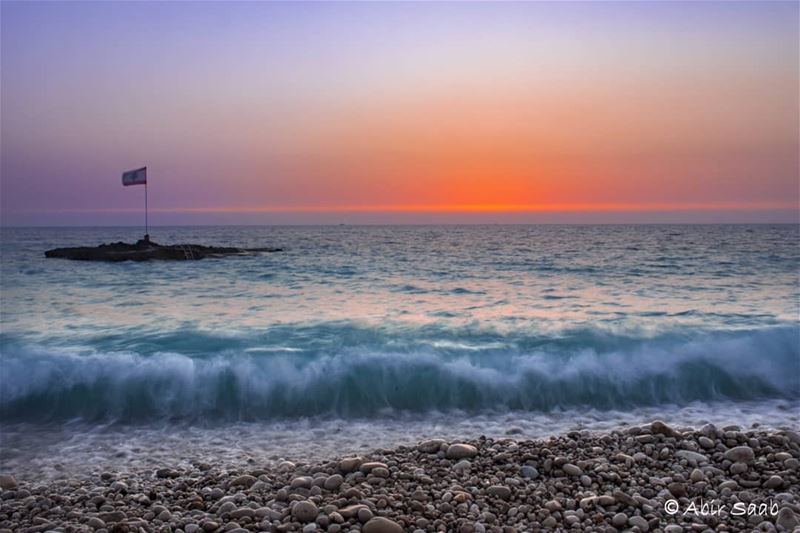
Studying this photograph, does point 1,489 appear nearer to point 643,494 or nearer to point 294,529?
point 294,529

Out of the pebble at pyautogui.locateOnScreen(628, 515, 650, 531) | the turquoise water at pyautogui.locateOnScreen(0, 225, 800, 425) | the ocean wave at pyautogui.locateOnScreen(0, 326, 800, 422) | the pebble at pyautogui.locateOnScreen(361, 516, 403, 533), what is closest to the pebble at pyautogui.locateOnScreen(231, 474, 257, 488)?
the pebble at pyautogui.locateOnScreen(361, 516, 403, 533)

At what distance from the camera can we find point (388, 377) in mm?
8359

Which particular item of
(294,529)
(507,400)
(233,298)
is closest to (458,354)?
(507,400)

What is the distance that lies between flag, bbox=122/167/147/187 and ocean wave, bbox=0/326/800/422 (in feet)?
71.9

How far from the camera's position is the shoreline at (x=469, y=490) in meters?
3.70

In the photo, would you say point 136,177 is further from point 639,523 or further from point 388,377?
point 639,523

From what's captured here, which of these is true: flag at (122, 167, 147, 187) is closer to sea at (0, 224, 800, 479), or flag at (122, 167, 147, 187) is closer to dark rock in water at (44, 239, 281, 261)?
dark rock in water at (44, 239, 281, 261)

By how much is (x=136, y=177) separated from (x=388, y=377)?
26869 millimetres

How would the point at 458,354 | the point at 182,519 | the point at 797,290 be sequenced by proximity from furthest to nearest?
the point at 797,290 → the point at 458,354 → the point at 182,519

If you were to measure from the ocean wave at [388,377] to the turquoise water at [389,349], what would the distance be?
32mm

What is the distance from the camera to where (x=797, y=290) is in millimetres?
16453

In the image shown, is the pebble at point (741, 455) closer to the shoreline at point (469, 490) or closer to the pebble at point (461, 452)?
the shoreline at point (469, 490)

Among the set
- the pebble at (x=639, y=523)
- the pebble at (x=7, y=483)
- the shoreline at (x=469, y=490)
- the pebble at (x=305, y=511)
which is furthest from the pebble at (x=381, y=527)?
the pebble at (x=7, y=483)

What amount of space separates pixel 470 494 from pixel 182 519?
203 centimetres
